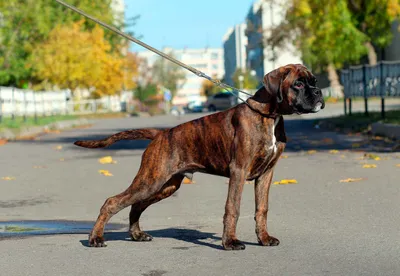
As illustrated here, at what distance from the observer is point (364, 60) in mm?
72000

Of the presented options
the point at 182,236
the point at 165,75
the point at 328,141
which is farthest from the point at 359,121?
the point at 165,75

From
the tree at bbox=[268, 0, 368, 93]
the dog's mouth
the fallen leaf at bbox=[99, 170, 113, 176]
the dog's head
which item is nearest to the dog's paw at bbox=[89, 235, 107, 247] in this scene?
the dog's head

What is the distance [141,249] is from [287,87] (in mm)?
1600

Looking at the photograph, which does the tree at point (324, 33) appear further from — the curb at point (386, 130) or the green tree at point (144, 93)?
the green tree at point (144, 93)

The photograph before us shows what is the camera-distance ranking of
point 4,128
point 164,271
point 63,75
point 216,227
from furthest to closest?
1. point 63,75
2. point 4,128
3. point 216,227
4. point 164,271

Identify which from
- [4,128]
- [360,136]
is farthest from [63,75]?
[360,136]

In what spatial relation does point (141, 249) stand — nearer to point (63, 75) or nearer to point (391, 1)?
point (391, 1)

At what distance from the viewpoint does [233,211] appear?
7.05 meters

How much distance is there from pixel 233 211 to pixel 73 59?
64961 mm

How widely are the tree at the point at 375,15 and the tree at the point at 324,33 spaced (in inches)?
21.6

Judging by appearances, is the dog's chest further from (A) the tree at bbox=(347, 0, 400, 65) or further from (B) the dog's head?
(A) the tree at bbox=(347, 0, 400, 65)

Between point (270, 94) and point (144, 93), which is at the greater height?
point (144, 93)

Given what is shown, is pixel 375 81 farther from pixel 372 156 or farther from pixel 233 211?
pixel 233 211

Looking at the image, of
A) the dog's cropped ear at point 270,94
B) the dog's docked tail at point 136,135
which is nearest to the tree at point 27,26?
the dog's docked tail at point 136,135
